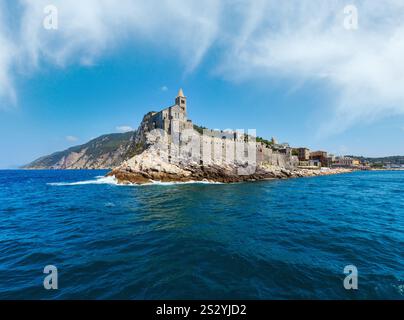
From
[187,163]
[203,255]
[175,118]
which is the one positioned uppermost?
[175,118]

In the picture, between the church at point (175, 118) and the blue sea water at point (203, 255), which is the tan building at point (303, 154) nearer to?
the church at point (175, 118)

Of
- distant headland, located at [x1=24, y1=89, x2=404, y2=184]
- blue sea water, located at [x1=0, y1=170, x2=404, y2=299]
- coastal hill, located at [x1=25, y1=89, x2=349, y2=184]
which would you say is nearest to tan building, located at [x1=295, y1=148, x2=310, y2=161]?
distant headland, located at [x1=24, y1=89, x2=404, y2=184]

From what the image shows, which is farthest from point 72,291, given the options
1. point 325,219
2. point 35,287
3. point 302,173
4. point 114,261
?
point 302,173

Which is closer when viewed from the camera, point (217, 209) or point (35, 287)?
point (35, 287)

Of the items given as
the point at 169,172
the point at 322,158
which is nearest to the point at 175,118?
the point at 169,172

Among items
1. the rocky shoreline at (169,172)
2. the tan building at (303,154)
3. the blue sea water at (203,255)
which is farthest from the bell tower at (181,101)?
the tan building at (303,154)

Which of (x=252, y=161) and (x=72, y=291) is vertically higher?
(x=252, y=161)

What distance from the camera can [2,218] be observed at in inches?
734

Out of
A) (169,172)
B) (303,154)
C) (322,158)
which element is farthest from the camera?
(322,158)

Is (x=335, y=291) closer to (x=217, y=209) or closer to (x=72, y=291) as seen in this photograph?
(x=72, y=291)

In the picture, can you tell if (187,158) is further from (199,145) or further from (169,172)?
(169,172)

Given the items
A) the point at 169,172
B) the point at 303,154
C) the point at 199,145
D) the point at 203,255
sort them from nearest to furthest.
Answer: the point at 203,255, the point at 169,172, the point at 199,145, the point at 303,154

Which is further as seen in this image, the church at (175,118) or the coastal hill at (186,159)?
the church at (175,118)
